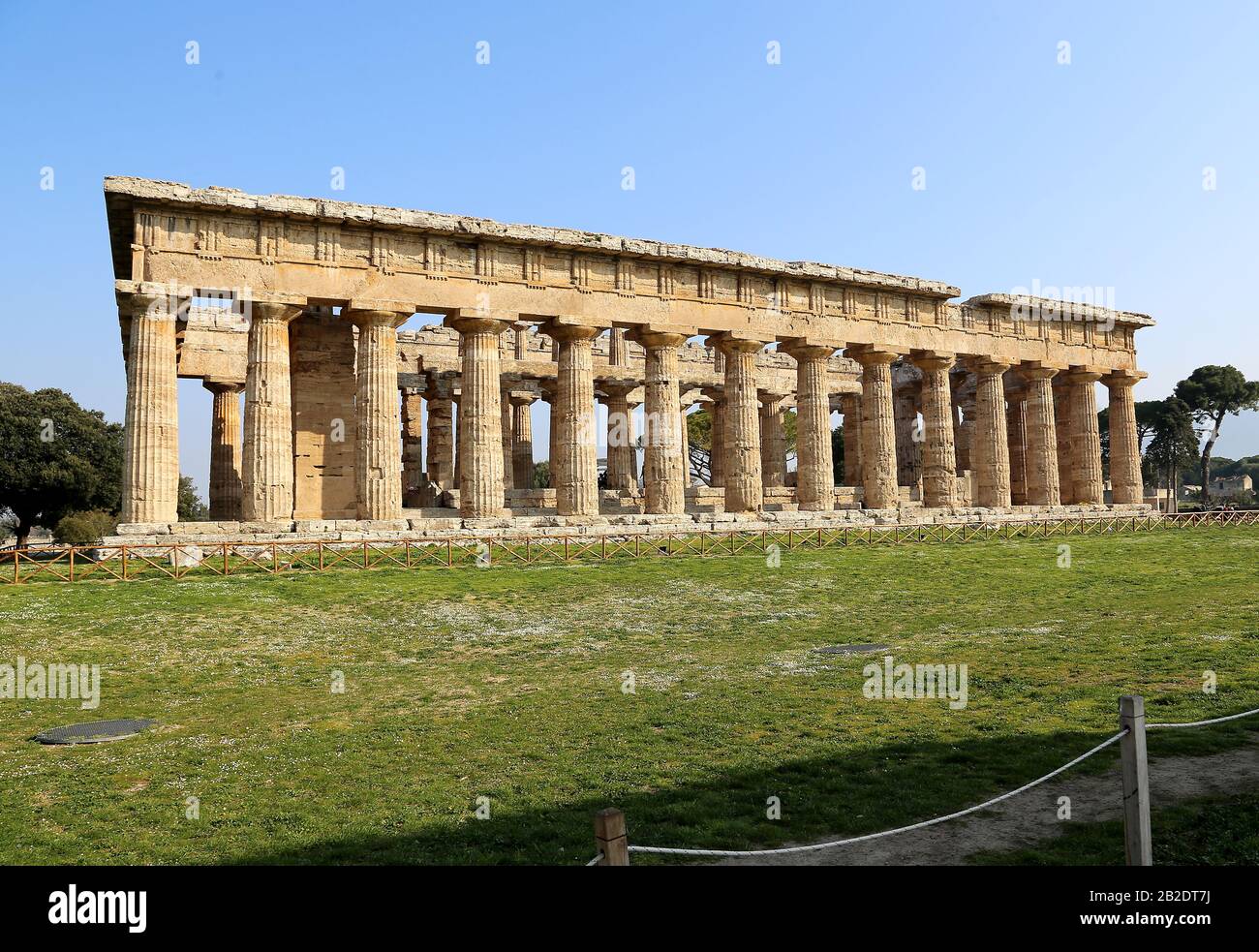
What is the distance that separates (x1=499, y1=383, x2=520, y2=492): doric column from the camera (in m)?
46.9

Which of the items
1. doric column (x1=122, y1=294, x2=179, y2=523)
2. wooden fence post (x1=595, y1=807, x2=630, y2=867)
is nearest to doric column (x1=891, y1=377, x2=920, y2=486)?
doric column (x1=122, y1=294, x2=179, y2=523)

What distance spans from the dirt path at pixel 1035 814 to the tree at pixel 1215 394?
269 ft

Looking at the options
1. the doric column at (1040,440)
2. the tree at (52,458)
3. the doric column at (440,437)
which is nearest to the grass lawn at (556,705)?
the doric column at (1040,440)

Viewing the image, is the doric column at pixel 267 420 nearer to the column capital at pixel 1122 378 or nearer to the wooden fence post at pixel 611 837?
the wooden fence post at pixel 611 837

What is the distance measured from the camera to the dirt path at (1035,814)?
6.25 m

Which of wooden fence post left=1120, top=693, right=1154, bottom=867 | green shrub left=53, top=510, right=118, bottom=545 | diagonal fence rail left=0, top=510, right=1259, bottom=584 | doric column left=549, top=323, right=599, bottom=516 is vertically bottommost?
wooden fence post left=1120, top=693, right=1154, bottom=867

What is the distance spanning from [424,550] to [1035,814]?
20317mm

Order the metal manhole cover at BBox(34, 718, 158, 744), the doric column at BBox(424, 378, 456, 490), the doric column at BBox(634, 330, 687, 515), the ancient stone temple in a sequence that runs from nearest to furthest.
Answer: the metal manhole cover at BBox(34, 718, 158, 744) → the ancient stone temple → the doric column at BBox(634, 330, 687, 515) → the doric column at BBox(424, 378, 456, 490)

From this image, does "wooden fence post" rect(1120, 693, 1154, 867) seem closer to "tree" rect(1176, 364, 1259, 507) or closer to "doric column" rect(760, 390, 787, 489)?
"doric column" rect(760, 390, 787, 489)

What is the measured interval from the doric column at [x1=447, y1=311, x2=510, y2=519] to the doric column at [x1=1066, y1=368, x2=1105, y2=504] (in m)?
31.3

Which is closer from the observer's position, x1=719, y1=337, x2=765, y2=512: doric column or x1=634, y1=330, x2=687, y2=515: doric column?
x1=634, y1=330, x2=687, y2=515: doric column

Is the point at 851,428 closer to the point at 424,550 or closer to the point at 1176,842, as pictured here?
the point at 424,550

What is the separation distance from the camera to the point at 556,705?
11641 mm

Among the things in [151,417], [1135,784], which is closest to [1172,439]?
[151,417]
